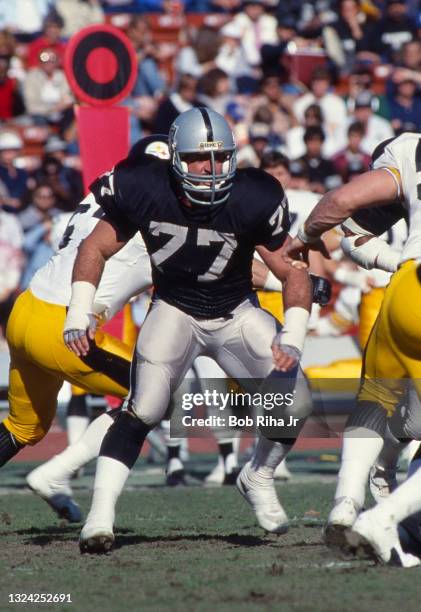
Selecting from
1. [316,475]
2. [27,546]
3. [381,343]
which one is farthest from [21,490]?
[381,343]

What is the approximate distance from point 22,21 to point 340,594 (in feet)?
39.7

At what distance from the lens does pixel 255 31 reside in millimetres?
14898

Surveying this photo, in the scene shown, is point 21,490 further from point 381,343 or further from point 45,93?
point 45,93

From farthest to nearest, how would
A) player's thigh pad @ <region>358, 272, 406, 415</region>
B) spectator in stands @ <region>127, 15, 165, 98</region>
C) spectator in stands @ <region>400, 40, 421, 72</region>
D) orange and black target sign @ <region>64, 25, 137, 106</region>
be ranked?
spectator in stands @ <region>400, 40, 421, 72</region> < spectator in stands @ <region>127, 15, 165, 98</region> < orange and black target sign @ <region>64, 25, 137, 106</region> < player's thigh pad @ <region>358, 272, 406, 415</region>

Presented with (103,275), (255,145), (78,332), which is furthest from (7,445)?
(255,145)

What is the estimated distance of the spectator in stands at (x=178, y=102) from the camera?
12281mm

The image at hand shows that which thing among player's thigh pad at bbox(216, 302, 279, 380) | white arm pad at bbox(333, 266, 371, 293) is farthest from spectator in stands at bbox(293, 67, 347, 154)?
player's thigh pad at bbox(216, 302, 279, 380)

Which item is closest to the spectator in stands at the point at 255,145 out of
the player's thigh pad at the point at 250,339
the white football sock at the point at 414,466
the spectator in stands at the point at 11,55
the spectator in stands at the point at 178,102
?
the spectator in stands at the point at 178,102

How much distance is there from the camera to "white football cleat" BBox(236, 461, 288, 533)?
5219 millimetres

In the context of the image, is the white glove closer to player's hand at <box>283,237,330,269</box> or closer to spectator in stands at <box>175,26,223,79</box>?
player's hand at <box>283,237,330,269</box>

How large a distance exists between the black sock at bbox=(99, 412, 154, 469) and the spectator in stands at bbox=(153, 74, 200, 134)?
7.50 m

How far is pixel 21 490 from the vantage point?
25.7ft

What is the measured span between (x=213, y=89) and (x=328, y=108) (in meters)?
1.48

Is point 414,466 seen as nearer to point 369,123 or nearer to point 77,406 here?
point 77,406
